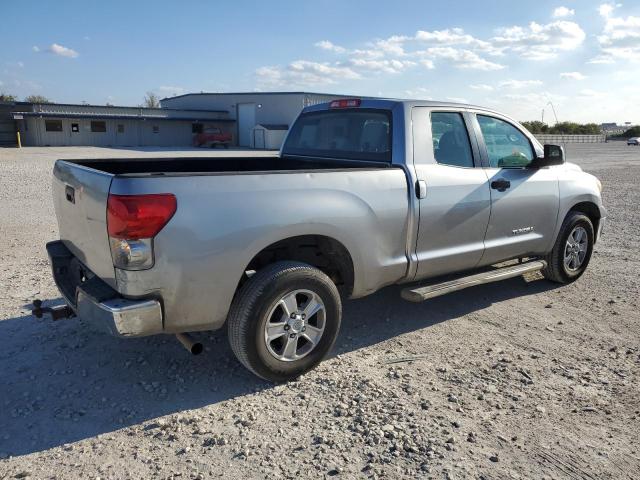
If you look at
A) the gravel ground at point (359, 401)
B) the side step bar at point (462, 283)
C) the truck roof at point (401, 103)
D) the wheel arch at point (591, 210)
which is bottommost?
the gravel ground at point (359, 401)

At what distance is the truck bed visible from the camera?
4.55 metres

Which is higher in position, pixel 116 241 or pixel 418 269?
pixel 116 241

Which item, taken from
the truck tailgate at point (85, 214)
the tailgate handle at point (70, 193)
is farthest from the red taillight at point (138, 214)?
the tailgate handle at point (70, 193)

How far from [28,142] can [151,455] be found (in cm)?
4546

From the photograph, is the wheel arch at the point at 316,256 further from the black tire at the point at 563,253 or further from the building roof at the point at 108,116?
the building roof at the point at 108,116

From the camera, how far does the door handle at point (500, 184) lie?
4850 millimetres

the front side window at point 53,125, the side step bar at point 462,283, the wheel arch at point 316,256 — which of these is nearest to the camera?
the wheel arch at point 316,256

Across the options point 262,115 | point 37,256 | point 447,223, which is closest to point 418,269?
point 447,223

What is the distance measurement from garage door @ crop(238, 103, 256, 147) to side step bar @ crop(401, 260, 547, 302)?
1677 inches

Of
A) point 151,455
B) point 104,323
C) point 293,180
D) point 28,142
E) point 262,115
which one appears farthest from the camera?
point 262,115

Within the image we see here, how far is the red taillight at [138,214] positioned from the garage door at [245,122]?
145ft

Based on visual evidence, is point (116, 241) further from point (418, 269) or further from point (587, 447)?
point (587, 447)

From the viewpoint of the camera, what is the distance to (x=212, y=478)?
2709mm

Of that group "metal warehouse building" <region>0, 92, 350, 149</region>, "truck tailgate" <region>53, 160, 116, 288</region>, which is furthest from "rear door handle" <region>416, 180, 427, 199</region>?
"metal warehouse building" <region>0, 92, 350, 149</region>
